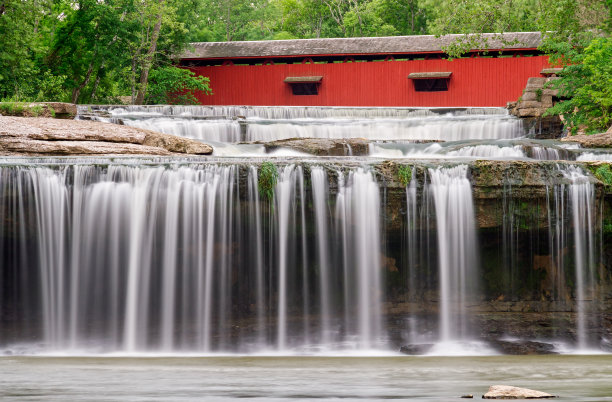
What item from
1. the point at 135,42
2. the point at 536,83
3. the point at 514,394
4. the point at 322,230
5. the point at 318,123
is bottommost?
the point at 514,394

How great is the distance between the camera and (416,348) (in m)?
8.66

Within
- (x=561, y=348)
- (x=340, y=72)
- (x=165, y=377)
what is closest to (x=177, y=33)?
(x=340, y=72)

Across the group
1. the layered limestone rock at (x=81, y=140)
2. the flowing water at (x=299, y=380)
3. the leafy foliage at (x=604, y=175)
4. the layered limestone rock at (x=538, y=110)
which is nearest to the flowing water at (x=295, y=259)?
the leafy foliage at (x=604, y=175)

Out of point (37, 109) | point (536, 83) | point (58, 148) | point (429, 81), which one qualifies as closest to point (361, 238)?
point (58, 148)

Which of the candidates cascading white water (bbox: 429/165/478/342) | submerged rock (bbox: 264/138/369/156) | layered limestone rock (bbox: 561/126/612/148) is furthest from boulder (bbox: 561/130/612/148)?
cascading white water (bbox: 429/165/478/342)

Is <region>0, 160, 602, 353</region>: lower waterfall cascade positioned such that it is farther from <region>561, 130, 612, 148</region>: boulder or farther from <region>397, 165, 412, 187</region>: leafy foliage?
<region>561, 130, 612, 148</region>: boulder

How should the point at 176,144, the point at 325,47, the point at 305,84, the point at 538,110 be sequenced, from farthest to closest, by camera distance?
1. the point at 305,84
2. the point at 325,47
3. the point at 538,110
4. the point at 176,144

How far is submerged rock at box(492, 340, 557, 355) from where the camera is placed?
8602 mm

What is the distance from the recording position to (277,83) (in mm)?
31625

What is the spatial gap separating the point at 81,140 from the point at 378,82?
64.3 ft

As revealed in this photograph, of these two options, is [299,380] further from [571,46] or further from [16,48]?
[16,48]

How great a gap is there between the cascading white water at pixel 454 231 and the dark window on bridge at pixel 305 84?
72.9ft

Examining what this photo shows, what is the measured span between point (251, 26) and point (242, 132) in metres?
42.5

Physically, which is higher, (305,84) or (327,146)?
(305,84)
